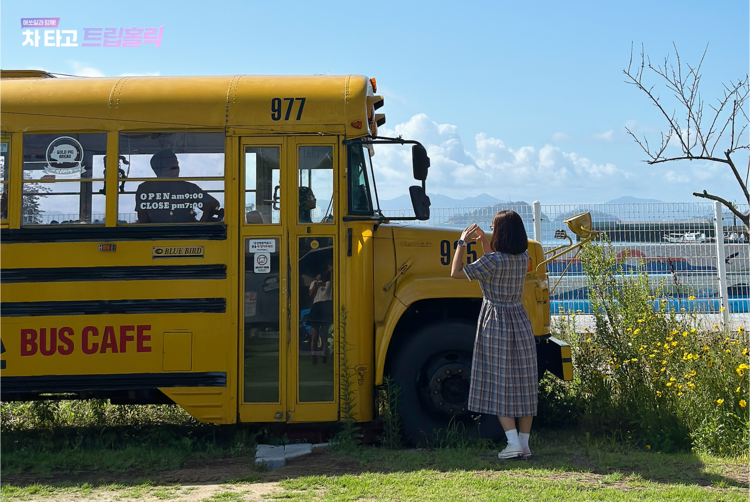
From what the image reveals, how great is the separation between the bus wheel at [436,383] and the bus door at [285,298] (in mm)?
570

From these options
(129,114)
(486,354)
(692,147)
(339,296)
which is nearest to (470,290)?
(486,354)

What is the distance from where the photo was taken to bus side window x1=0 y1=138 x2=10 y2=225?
479cm

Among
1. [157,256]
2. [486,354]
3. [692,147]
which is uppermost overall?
[692,147]

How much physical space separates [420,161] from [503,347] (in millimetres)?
1569

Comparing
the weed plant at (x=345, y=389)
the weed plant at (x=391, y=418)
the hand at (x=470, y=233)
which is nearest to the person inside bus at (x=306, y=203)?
the weed plant at (x=345, y=389)

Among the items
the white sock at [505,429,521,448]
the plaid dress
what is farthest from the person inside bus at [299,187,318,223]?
the white sock at [505,429,521,448]

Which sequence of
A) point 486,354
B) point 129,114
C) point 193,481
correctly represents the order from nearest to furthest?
point 193,481 → point 486,354 → point 129,114

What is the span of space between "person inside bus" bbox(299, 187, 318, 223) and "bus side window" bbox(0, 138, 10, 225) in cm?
226

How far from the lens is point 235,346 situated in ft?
15.7

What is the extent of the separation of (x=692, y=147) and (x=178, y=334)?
13.1 ft

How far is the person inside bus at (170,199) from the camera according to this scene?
15.8 feet

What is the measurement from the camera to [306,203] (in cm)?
489

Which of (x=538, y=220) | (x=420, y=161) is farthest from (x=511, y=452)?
(x=538, y=220)

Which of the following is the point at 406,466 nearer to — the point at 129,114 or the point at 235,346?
the point at 235,346
